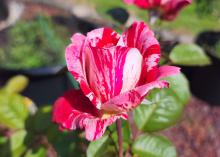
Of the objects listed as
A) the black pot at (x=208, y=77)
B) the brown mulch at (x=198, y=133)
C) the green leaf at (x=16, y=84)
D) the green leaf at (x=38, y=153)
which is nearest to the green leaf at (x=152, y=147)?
the green leaf at (x=38, y=153)

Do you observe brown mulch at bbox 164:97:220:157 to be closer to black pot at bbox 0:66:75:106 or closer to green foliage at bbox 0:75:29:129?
black pot at bbox 0:66:75:106

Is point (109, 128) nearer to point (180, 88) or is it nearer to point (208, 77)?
point (180, 88)

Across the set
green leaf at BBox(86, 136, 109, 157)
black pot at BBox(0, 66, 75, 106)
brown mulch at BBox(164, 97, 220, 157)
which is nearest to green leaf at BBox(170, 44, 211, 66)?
green leaf at BBox(86, 136, 109, 157)

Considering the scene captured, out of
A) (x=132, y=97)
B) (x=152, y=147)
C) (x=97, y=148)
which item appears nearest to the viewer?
(x=132, y=97)

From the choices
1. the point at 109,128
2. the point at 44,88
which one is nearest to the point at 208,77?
the point at 44,88

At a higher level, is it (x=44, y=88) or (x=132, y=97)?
(x=132, y=97)

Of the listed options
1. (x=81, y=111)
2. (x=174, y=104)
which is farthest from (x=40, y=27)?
(x=81, y=111)

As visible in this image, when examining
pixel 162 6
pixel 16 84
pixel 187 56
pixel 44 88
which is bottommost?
pixel 44 88
